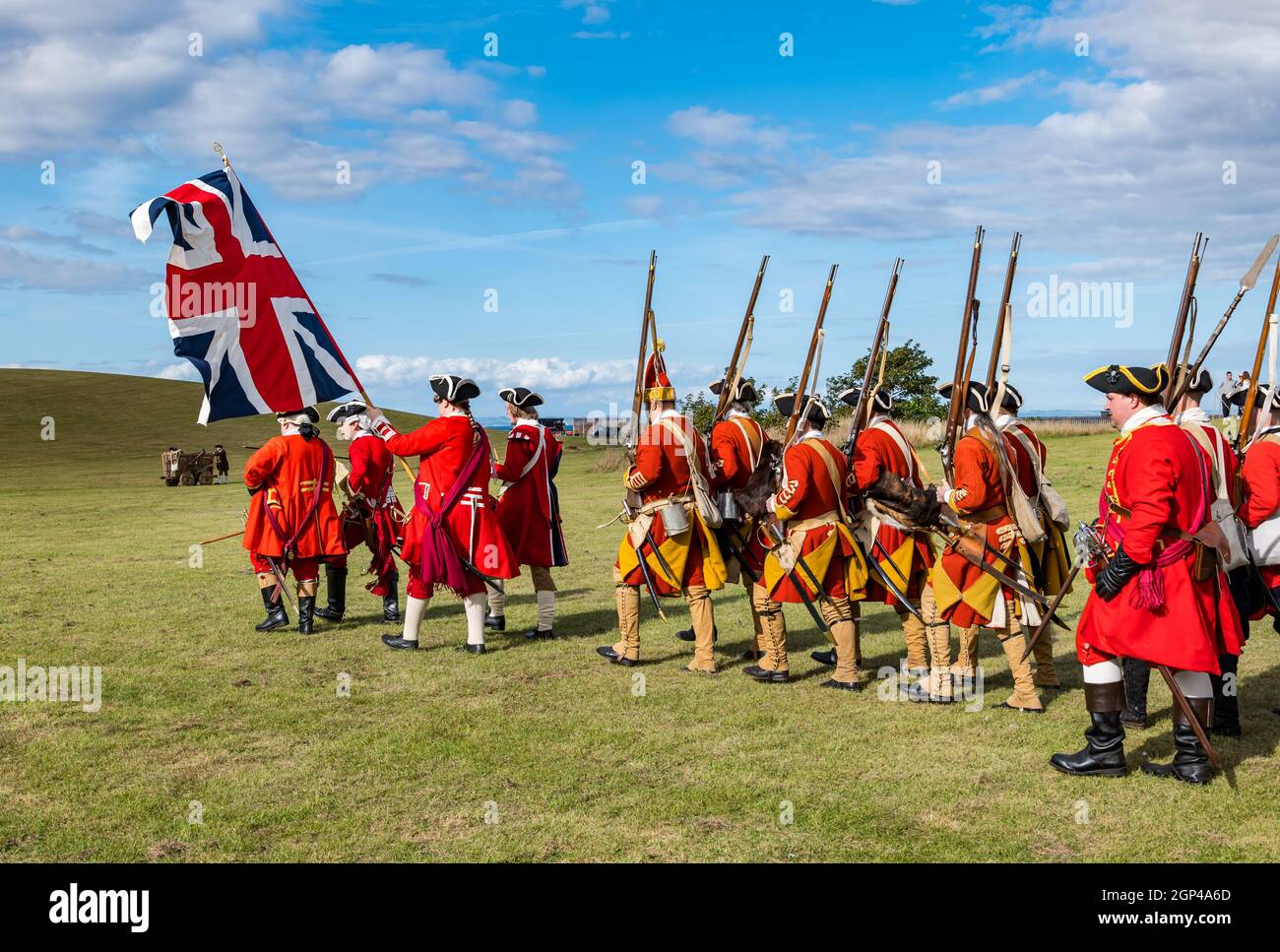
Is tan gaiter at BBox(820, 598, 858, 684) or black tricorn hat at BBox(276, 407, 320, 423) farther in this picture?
black tricorn hat at BBox(276, 407, 320, 423)

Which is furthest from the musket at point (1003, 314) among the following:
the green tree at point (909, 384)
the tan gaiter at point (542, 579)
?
the green tree at point (909, 384)

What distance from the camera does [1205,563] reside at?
6.26m

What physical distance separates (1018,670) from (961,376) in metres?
2.10

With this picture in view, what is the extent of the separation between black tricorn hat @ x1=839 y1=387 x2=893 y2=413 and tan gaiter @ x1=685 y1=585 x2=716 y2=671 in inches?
75.1

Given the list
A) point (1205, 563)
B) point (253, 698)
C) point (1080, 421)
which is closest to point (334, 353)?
point (253, 698)

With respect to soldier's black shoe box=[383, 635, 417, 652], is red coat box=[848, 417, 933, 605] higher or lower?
higher

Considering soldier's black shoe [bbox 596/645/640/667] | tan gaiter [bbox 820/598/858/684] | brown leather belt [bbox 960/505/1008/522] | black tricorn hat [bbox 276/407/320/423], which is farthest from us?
black tricorn hat [bbox 276/407/320/423]

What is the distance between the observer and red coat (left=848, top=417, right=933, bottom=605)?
876 cm

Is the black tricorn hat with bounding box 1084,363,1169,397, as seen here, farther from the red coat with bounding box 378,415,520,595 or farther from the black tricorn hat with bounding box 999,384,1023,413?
the red coat with bounding box 378,415,520,595

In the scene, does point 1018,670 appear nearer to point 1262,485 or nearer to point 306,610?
point 1262,485


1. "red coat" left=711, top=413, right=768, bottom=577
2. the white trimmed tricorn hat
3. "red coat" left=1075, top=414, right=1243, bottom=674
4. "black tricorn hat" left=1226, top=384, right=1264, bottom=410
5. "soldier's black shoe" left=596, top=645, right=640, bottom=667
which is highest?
the white trimmed tricorn hat

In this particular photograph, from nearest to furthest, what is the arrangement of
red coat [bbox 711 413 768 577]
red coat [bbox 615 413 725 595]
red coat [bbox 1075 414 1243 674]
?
red coat [bbox 1075 414 1243 674]
red coat [bbox 615 413 725 595]
red coat [bbox 711 413 768 577]

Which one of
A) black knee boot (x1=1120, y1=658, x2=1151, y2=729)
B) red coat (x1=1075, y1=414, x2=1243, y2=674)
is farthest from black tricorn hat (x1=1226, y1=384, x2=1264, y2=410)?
red coat (x1=1075, y1=414, x2=1243, y2=674)
